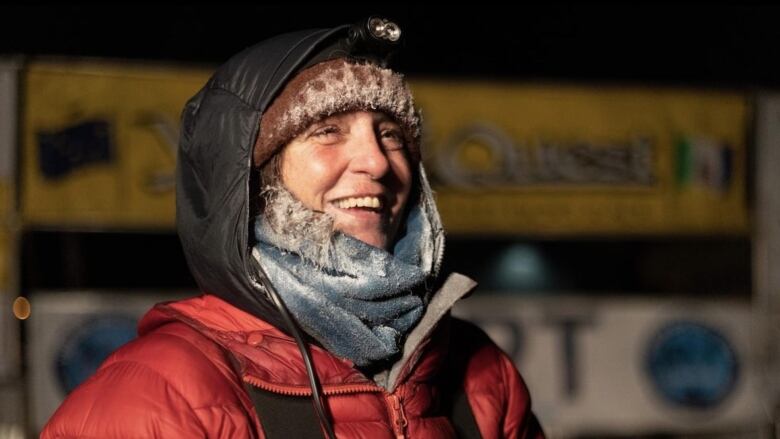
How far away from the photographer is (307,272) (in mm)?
2189

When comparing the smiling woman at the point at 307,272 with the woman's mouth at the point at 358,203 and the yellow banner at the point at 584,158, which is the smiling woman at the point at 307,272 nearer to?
the woman's mouth at the point at 358,203

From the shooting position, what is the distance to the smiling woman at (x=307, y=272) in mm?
2018

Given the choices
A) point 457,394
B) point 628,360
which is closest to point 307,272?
point 457,394

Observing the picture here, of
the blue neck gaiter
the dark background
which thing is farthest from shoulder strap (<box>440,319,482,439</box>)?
the dark background

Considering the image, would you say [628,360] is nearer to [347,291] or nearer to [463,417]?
[463,417]

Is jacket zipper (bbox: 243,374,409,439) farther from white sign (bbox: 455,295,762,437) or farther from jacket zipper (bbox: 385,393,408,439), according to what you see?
white sign (bbox: 455,295,762,437)

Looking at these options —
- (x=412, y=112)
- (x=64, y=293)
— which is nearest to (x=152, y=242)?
(x=64, y=293)

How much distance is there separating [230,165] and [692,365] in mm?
4114

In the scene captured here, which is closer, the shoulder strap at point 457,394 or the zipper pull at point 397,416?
the zipper pull at point 397,416

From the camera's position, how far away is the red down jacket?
6.27ft

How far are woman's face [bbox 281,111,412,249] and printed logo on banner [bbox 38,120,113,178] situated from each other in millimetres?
2906

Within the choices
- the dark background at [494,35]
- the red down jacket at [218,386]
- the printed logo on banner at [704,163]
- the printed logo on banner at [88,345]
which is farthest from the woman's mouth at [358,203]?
the dark background at [494,35]

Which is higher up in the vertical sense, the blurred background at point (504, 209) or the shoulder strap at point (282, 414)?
the shoulder strap at point (282, 414)

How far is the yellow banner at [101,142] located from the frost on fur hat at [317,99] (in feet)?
9.42
